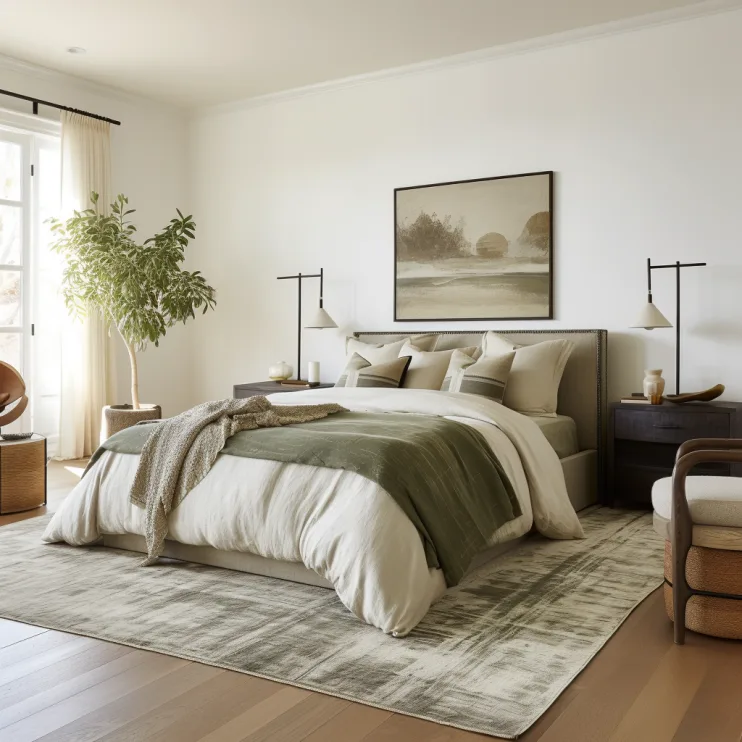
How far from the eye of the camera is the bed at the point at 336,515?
2838mm

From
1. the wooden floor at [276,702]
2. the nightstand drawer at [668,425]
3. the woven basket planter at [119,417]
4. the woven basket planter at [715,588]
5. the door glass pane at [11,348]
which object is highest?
the door glass pane at [11,348]

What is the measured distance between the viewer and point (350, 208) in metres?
6.33

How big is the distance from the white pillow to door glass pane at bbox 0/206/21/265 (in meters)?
3.76

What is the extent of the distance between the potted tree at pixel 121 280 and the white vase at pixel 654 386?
3.32 metres

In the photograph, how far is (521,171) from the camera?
18.1 feet

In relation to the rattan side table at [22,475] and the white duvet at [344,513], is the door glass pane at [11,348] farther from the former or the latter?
the white duvet at [344,513]

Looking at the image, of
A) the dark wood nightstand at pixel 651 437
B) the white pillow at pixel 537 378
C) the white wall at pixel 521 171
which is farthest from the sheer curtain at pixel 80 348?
Result: the dark wood nightstand at pixel 651 437

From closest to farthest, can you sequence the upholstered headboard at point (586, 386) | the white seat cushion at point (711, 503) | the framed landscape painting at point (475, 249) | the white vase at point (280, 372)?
the white seat cushion at point (711, 503) → the upholstered headboard at point (586, 386) → the framed landscape painting at point (475, 249) → the white vase at point (280, 372)

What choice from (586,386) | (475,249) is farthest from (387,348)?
(586,386)

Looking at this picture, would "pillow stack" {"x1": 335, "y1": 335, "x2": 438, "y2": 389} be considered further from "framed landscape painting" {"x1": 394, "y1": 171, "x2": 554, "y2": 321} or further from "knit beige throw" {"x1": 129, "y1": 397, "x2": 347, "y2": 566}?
"knit beige throw" {"x1": 129, "y1": 397, "x2": 347, "y2": 566}

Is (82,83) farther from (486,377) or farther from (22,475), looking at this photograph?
(486,377)

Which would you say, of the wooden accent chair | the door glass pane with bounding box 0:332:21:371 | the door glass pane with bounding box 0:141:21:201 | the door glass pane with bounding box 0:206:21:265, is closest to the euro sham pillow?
the wooden accent chair

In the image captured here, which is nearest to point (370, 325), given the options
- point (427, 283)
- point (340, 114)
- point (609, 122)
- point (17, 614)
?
point (427, 283)

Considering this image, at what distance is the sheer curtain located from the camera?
6215 millimetres
